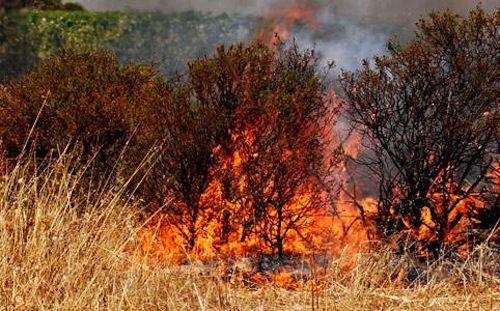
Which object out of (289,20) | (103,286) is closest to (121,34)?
(289,20)

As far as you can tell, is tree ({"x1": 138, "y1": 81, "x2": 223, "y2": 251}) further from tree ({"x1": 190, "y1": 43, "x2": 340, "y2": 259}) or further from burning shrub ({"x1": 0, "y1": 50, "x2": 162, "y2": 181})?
burning shrub ({"x1": 0, "y1": 50, "x2": 162, "y2": 181})

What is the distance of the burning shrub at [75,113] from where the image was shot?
887 cm

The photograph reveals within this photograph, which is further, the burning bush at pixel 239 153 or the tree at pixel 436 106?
the burning bush at pixel 239 153

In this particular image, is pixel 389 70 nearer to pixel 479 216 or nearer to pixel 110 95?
pixel 479 216

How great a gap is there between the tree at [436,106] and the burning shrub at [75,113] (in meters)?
2.72

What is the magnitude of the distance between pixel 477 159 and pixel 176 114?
359 centimetres

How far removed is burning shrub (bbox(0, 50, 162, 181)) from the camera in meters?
8.87

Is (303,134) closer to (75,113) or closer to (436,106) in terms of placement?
(436,106)

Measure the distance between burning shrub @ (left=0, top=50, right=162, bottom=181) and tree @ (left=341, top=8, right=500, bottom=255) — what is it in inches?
107

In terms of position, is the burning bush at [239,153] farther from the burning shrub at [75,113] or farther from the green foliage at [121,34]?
the green foliage at [121,34]

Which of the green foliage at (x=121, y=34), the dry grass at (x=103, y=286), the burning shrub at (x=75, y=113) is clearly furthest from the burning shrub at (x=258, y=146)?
the green foliage at (x=121, y=34)

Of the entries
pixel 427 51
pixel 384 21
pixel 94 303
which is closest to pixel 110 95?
pixel 427 51

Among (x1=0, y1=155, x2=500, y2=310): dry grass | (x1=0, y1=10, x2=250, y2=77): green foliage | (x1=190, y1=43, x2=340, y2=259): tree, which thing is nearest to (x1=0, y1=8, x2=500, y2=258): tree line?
(x1=190, y1=43, x2=340, y2=259): tree

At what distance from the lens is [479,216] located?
28.1ft
